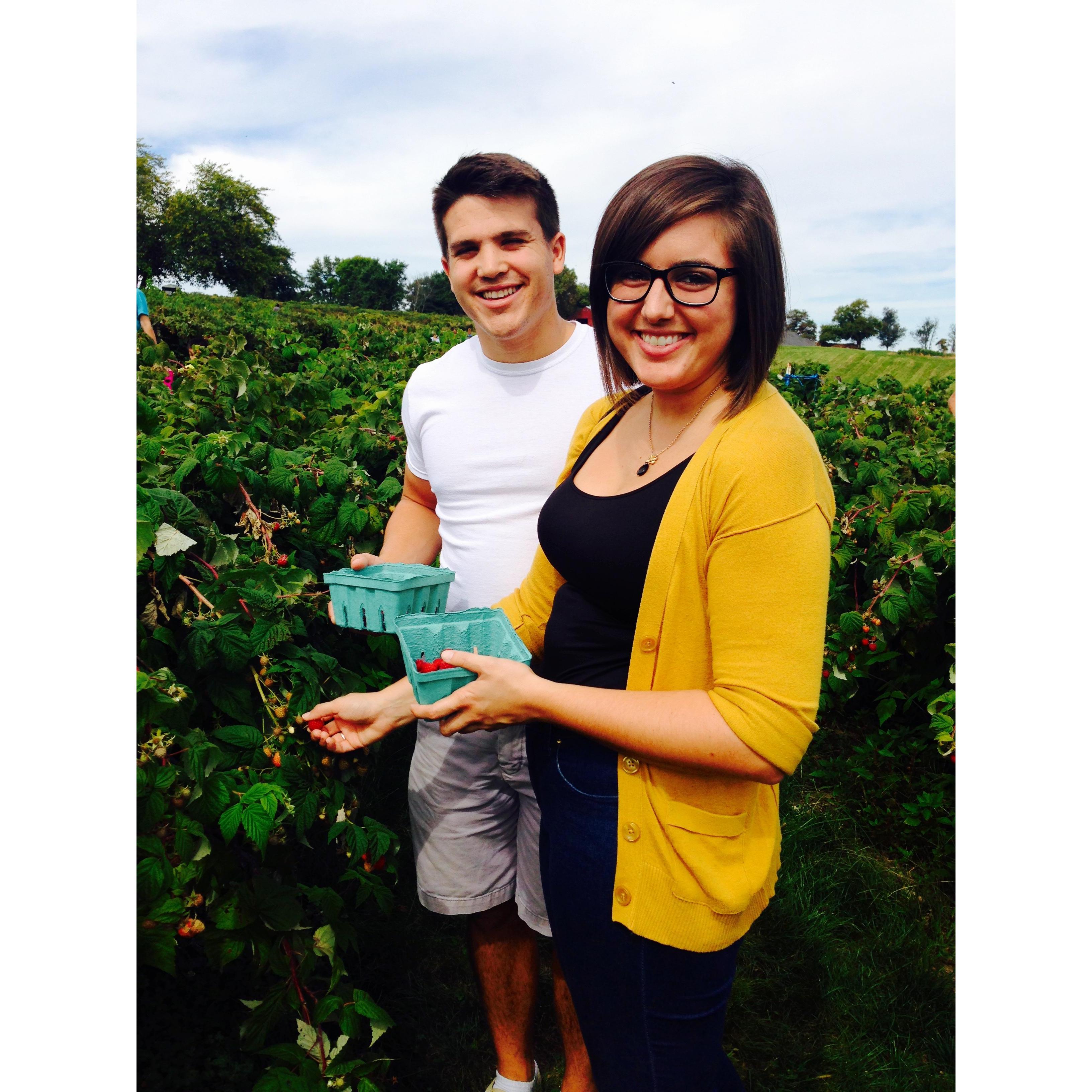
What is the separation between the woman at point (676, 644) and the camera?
4.02ft

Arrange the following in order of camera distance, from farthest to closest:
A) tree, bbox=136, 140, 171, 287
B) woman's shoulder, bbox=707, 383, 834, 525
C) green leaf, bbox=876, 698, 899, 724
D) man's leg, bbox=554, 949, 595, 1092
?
tree, bbox=136, 140, 171, 287 → green leaf, bbox=876, 698, 899, 724 → man's leg, bbox=554, 949, 595, 1092 → woman's shoulder, bbox=707, 383, 834, 525

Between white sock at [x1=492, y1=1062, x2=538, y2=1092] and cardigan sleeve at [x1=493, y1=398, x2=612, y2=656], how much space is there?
139cm

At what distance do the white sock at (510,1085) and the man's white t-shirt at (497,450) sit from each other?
4.49 feet

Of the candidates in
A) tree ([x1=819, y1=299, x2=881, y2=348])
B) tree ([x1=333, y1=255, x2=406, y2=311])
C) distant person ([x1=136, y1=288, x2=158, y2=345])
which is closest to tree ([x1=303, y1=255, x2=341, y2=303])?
tree ([x1=333, y1=255, x2=406, y2=311])

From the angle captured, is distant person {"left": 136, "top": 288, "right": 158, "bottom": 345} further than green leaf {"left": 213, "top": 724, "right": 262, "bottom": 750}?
Yes

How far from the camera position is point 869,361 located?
23188mm

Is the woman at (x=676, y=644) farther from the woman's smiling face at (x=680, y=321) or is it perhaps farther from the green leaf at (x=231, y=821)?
the green leaf at (x=231, y=821)

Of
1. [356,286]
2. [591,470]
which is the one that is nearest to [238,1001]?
[591,470]

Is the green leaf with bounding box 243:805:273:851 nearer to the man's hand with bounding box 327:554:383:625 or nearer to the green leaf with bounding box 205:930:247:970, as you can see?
the green leaf with bounding box 205:930:247:970

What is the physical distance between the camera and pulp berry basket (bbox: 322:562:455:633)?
6.04 ft

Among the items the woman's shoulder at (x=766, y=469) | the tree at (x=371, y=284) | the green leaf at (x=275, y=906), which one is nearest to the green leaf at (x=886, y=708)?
the woman's shoulder at (x=766, y=469)

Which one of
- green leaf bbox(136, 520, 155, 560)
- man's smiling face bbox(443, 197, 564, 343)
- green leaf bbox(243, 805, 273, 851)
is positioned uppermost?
man's smiling face bbox(443, 197, 564, 343)

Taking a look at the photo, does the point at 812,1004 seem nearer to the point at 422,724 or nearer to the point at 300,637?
the point at 422,724

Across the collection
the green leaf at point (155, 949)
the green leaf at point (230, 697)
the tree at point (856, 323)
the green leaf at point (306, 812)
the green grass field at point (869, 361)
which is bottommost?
the green leaf at point (155, 949)
